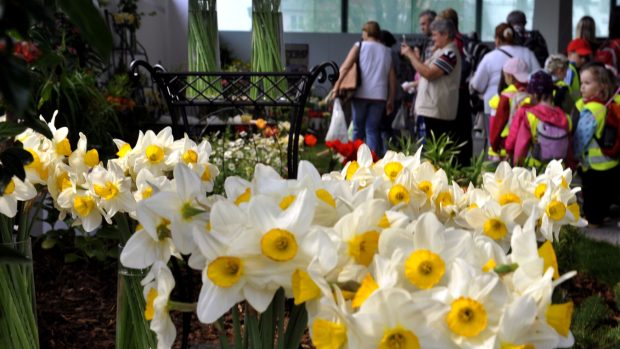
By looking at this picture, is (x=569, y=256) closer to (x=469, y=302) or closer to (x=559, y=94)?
(x=559, y=94)

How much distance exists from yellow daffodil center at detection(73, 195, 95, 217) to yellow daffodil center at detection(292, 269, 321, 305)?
0.84 metres

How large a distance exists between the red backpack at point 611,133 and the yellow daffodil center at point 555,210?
588cm

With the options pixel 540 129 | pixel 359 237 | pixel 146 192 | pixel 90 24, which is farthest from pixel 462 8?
pixel 90 24

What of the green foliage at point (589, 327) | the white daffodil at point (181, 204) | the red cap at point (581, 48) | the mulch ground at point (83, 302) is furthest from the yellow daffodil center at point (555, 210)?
the red cap at point (581, 48)

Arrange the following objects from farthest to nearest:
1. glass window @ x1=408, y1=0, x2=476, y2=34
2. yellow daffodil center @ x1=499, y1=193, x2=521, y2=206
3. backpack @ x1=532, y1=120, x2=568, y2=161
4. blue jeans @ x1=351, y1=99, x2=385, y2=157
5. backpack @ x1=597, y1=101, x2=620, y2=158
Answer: glass window @ x1=408, y1=0, x2=476, y2=34 < blue jeans @ x1=351, y1=99, x2=385, y2=157 < backpack @ x1=597, y1=101, x2=620, y2=158 < backpack @ x1=532, y1=120, x2=568, y2=161 < yellow daffodil center @ x1=499, y1=193, x2=521, y2=206

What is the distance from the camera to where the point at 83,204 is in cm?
172

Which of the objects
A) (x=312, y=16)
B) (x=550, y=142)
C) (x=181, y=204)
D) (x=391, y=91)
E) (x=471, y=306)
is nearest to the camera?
(x=471, y=306)

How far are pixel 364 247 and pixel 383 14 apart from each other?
749 inches

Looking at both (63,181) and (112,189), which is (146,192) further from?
(63,181)

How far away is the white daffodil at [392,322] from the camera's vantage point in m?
0.88

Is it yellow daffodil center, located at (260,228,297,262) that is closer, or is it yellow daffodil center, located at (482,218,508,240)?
yellow daffodil center, located at (260,228,297,262)

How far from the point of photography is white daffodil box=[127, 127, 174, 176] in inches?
69.5

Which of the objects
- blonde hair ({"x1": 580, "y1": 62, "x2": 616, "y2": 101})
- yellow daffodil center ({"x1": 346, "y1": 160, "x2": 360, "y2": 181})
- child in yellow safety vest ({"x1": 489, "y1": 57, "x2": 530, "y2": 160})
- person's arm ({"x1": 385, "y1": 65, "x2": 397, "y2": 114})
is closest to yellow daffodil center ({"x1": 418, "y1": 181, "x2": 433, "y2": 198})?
yellow daffodil center ({"x1": 346, "y1": 160, "x2": 360, "y2": 181})

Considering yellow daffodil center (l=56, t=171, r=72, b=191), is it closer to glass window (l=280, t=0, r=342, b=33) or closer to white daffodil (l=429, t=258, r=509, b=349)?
white daffodil (l=429, t=258, r=509, b=349)
